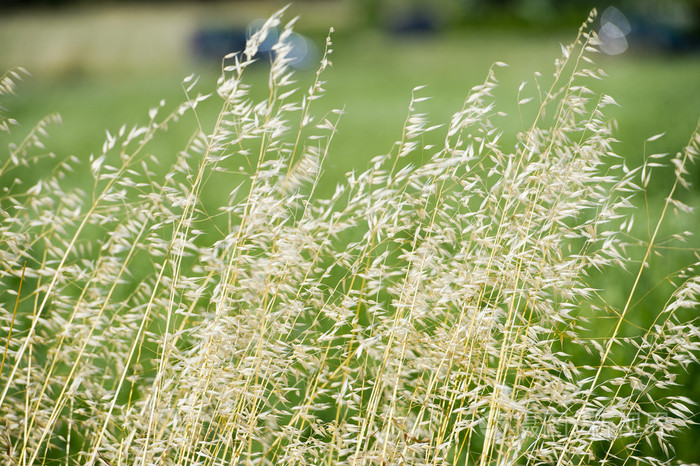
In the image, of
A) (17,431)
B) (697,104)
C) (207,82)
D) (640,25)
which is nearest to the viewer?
(17,431)

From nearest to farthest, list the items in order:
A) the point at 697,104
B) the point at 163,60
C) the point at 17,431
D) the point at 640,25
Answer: the point at 17,431 < the point at 697,104 < the point at 640,25 < the point at 163,60

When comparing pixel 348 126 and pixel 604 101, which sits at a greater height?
Answer: pixel 604 101

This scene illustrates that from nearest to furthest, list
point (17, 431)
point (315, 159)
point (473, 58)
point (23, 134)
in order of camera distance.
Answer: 1. point (315, 159)
2. point (17, 431)
3. point (23, 134)
4. point (473, 58)

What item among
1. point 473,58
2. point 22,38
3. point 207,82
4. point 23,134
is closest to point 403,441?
point 23,134

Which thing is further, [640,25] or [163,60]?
[163,60]

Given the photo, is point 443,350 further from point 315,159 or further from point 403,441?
point 315,159

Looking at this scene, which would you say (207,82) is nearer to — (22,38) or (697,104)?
(697,104)

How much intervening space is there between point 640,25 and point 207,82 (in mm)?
16319

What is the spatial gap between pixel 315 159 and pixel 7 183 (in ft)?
20.8

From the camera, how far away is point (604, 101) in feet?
7.20

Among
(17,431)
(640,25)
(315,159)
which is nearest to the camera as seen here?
(315,159)

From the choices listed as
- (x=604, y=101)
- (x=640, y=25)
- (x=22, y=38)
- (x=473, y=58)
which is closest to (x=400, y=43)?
(x=473, y=58)

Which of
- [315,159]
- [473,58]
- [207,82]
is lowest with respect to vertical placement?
[473,58]

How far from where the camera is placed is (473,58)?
24.4 metres
